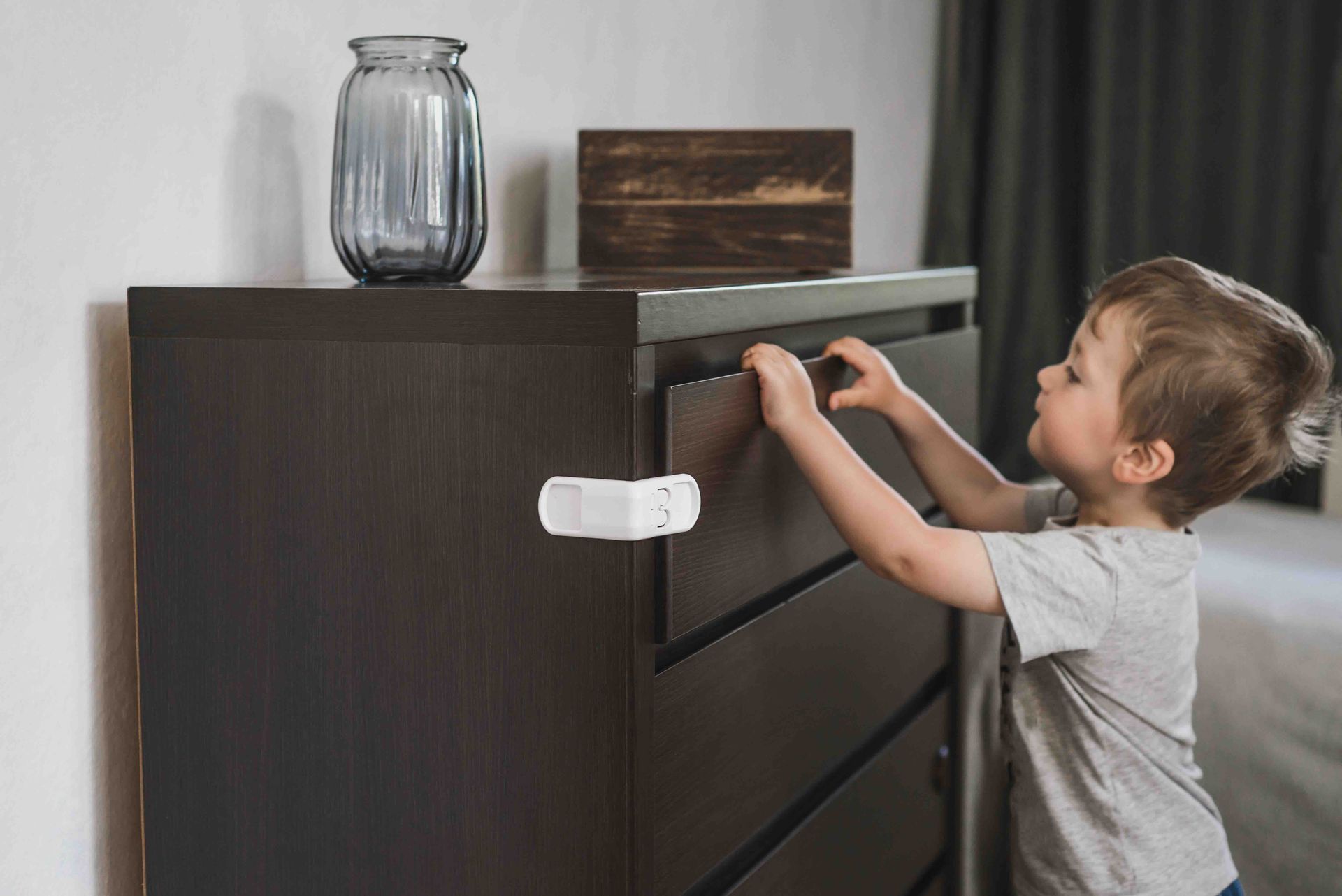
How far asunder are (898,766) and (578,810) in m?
0.62

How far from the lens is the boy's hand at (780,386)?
36.4 inches

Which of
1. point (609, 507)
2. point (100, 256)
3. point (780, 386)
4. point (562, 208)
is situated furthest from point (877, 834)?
point (100, 256)

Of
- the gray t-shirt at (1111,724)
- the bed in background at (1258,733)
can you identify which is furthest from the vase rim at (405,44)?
the bed in background at (1258,733)

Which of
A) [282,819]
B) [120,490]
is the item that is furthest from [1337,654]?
[120,490]

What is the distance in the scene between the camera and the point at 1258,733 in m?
1.66

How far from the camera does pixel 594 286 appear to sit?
0.84m

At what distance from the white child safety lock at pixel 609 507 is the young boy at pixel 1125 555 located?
32 cm

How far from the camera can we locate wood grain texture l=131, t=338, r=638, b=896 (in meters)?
0.77

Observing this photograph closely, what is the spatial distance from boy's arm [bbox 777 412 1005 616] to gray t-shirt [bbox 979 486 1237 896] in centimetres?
5

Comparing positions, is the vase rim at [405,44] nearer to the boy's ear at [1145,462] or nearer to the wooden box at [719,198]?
the wooden box at [719,198]

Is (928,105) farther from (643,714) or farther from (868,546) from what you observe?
(643,714)

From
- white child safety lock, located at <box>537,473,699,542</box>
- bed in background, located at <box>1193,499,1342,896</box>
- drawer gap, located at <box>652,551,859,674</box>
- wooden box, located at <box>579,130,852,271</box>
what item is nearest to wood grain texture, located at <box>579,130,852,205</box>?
wooden box, located at <box>579,130,852,271</box>

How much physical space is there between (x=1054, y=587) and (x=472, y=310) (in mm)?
578

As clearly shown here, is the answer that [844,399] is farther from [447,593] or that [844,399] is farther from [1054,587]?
[447,593]
